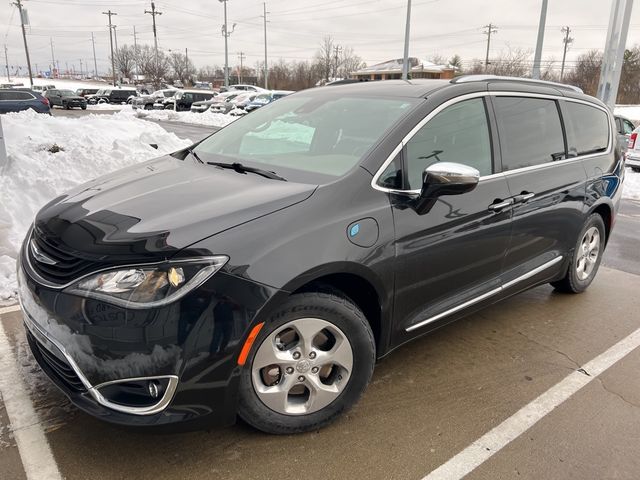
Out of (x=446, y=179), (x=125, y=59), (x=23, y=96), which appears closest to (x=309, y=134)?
(x=446, y=179)

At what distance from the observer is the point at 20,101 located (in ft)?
74.5

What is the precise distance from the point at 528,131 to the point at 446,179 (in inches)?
53.5

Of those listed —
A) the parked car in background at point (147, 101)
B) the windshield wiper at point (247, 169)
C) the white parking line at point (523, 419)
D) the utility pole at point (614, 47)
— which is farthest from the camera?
the parked car in background at point (147, 101)

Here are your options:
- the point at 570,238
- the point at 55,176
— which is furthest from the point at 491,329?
the point at 55,176

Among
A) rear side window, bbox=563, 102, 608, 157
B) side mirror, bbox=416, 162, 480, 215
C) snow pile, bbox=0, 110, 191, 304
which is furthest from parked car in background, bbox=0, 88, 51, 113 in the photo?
side mirror, bbox=416, 162, 480, 215

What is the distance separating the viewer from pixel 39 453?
2.38 m

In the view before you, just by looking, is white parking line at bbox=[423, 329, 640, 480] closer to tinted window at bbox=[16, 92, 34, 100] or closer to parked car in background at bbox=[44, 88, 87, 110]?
tinted window at bbox=[16, 92, 34, 100]

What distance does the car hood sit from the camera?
2170mm

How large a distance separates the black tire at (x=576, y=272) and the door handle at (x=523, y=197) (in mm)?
1049

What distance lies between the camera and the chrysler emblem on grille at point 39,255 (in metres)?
2.32

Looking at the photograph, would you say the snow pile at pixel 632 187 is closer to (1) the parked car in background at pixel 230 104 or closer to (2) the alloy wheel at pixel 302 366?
(2) the alloy wheel at pixel 302 366

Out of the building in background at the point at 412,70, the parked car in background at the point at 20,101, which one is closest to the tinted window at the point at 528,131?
the parked car in background at the point at 20,101

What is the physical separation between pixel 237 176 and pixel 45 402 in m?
1.60

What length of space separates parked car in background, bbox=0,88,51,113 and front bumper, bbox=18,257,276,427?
24.0 metres
